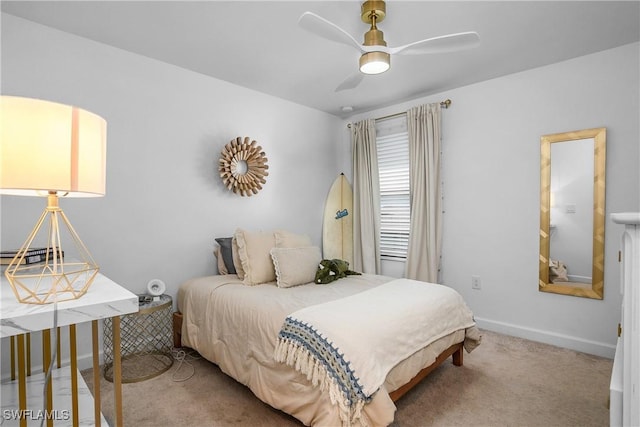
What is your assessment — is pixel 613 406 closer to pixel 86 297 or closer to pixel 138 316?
pixel 86 297

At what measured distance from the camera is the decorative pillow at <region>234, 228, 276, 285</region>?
2758 millimetres

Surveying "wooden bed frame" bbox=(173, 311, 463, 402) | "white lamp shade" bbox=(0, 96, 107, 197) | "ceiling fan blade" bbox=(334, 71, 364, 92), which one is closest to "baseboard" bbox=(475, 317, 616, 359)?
"wooden bed frame" bbox=(173, 311, 463, 402)

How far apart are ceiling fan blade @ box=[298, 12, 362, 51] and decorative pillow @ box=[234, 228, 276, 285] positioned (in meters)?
1.69

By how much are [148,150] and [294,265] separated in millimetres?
1557

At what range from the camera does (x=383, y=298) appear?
221 centimetres

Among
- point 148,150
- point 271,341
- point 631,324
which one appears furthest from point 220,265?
point 631,324

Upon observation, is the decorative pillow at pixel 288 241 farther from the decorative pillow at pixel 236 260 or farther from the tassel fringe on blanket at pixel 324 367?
the tassel fringe on blanket at pixel 324 367

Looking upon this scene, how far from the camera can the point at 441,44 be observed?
6.79 ft

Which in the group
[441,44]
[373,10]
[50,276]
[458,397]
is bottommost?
[458,397]

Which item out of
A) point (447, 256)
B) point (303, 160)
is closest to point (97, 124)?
point (303, 160)

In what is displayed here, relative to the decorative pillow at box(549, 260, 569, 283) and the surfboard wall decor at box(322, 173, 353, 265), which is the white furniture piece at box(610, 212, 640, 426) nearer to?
the decorative pillow at box(549, 260, 569, 283)

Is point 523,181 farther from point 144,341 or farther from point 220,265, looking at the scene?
point 144,341

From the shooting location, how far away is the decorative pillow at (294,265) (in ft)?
8.89

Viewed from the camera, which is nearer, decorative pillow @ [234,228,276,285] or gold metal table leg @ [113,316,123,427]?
gold metal table leg @ [113,316,123,427]
